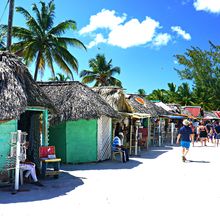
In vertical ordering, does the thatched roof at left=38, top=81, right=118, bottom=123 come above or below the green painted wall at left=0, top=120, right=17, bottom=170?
above

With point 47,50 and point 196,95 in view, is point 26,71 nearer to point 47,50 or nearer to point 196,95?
point 47,50

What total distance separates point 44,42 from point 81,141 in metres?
11.9

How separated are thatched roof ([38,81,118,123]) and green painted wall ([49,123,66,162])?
56cm

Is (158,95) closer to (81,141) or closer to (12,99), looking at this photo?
(81,141)

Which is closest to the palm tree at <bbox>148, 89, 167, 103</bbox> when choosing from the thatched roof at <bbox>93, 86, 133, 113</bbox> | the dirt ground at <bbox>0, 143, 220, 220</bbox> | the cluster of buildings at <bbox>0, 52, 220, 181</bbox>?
the cluster of buildings at <bbox>0, 52, 220, 181</bbox>

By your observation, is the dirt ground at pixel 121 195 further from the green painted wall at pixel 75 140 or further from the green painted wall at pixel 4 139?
the green painted wall at pixel 75 140

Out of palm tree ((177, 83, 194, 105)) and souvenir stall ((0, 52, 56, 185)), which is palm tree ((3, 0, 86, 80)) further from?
palm tree ((177, 83, 194, 105))

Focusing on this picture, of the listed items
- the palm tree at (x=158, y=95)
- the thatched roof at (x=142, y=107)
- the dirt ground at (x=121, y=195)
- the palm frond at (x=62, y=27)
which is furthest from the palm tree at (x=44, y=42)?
the palm tree at (x=158, y=95)

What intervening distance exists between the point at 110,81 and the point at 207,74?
15841 mm

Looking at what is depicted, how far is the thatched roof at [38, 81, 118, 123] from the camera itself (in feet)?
44.7

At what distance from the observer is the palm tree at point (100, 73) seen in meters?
39.8

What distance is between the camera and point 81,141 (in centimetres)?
1416

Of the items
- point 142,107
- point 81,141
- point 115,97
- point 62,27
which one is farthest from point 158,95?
point 81,141

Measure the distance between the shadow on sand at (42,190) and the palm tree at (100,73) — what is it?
98.2 feet
